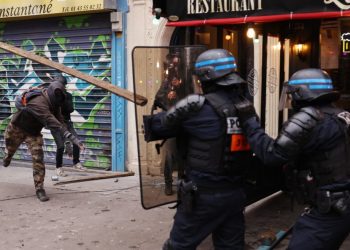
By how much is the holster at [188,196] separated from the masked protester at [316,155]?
54cm

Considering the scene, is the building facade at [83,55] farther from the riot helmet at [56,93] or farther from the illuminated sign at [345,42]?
the illuminated sign at [345,42]

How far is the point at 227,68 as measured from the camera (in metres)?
3.72

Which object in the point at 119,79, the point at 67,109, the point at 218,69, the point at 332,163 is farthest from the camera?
the point at 119,79

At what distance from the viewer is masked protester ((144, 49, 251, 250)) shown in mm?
3635

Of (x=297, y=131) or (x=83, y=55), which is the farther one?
(x=83, y=55)

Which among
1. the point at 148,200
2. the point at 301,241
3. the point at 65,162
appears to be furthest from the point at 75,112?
the point at 301,241

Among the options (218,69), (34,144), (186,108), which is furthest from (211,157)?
(34,144)

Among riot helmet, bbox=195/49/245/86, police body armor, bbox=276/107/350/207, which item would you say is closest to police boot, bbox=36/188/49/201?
riot helmet, bbox=195/49/245/86

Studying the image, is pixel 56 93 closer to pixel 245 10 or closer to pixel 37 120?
pixel 37 120

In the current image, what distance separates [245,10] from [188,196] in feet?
9.87

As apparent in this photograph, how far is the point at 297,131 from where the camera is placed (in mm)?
3221

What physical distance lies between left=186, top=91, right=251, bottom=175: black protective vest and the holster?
5.3 inches

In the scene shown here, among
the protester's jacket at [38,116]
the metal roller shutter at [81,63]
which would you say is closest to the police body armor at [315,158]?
the protester's jacket at [38,116]

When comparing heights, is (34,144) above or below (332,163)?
below
